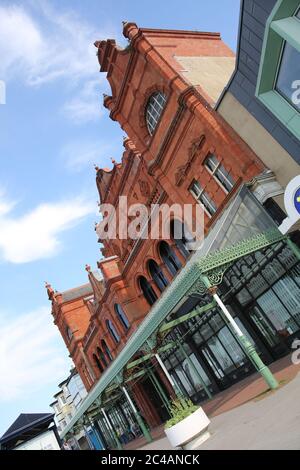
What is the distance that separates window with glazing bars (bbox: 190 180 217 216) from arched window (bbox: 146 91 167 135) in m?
4.17

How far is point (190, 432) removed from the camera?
8.80m

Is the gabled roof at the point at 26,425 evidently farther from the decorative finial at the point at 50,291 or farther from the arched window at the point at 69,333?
the decorative finial at the point at 50,291

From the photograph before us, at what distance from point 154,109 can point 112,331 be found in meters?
16.4

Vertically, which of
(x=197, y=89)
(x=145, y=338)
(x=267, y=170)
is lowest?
(x=145, y=338)

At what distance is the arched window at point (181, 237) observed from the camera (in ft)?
68.1

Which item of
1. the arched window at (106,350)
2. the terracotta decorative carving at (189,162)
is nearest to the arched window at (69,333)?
the arched window at (106,350)

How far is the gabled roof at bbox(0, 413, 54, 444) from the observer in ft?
58.5

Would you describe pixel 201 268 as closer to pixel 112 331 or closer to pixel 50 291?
pixel 112 331

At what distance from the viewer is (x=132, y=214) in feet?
82.8

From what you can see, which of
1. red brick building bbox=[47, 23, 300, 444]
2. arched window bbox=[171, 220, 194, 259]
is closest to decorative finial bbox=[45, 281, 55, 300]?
red brick building bbox=[47, 23, 300, 444]
